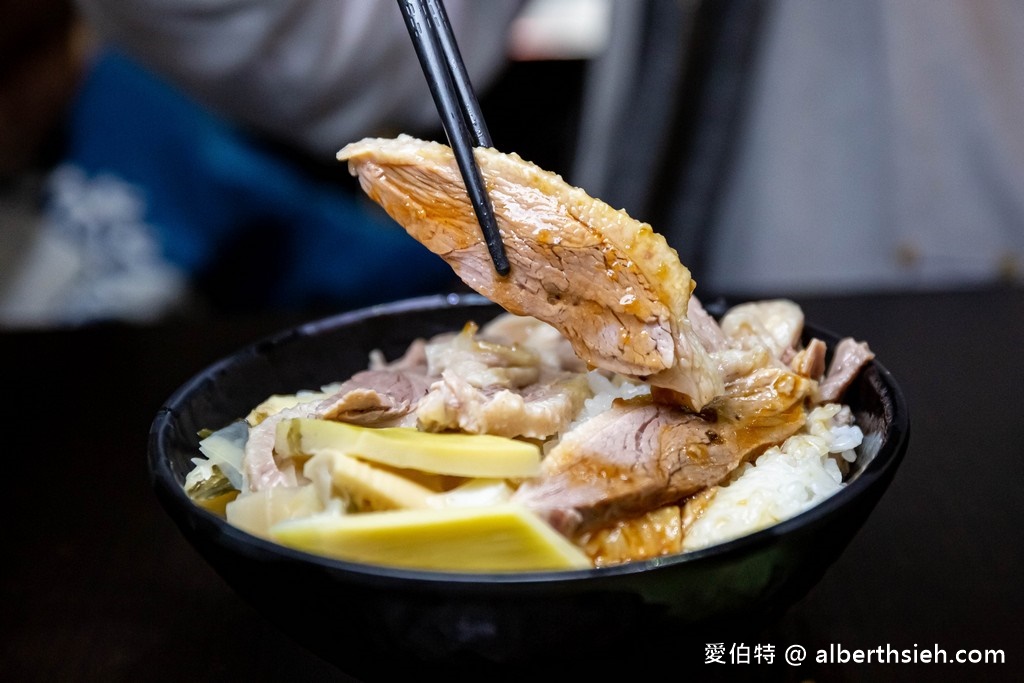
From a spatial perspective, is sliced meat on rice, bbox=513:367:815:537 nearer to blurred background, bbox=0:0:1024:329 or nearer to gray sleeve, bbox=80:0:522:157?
blurred background, bbox=0:0:1024:329

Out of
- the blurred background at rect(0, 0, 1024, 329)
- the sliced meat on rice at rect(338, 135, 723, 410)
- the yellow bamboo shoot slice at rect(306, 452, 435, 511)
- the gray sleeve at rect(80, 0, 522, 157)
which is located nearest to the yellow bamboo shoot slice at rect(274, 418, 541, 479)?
the yellow bamboo shoot slice at rect(306, 452, 435, 511)

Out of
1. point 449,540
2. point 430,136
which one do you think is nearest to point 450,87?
point 449,540

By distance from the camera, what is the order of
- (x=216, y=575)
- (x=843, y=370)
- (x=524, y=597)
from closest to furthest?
(x=524, y=597) → (x=843, y=370) → (x=216, y=575)

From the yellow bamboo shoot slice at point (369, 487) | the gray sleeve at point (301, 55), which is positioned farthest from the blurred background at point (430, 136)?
the yellow bamboo shoot slice at point (369, 487)

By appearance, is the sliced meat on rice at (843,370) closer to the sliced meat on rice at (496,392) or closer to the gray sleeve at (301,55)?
the sliced meat on rice at (496,392)

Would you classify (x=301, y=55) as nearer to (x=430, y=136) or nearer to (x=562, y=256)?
(x=430, y=136)
